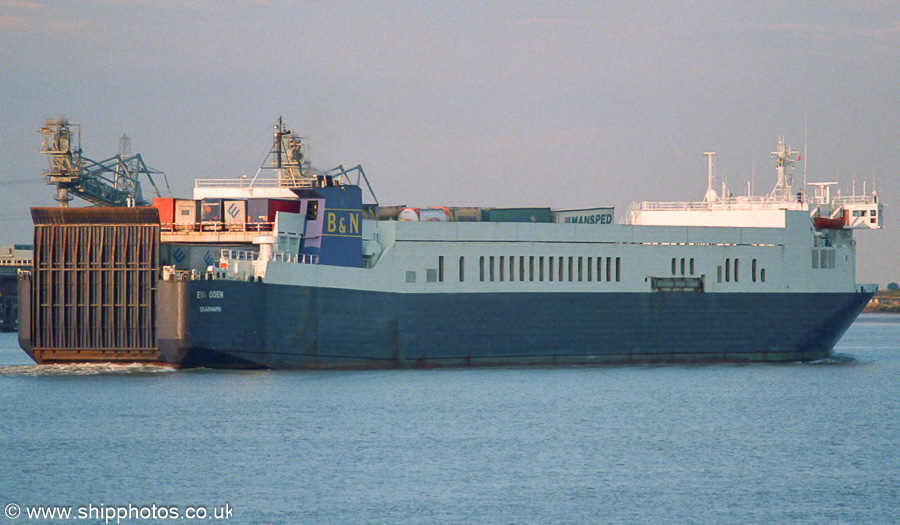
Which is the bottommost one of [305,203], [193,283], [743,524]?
[743,524]

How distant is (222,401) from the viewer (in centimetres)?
3703

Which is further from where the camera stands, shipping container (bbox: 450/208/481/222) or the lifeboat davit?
the lifeboat davit

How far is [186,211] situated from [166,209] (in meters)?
0.74

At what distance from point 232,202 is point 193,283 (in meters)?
4.78

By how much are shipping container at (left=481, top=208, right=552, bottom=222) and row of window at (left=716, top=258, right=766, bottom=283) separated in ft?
25.6

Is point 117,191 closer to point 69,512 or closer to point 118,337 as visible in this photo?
point 118,337

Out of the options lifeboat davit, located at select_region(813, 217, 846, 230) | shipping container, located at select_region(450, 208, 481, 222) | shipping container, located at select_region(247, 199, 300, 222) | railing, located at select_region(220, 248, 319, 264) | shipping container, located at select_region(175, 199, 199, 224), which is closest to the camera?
railing, located at select_region(220, 248, 319, 264)

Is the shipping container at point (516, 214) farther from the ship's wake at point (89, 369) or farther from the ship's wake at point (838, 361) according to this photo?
the ship's wake at point (89, 369)

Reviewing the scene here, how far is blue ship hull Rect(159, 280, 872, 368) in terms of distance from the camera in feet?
140

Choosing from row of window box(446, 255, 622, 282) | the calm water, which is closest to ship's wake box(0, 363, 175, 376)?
the calm water

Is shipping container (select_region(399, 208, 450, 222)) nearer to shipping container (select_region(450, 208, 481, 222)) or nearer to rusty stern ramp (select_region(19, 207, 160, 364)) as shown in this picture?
shipping container (select_region(450, 208, 481, 222))

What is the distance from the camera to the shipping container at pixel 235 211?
150ft

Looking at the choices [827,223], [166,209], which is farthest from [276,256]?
[827,223]

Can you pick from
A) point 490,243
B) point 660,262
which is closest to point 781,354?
point 660,262
